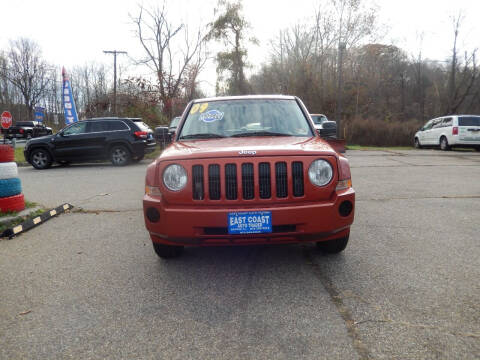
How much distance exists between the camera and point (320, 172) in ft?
10.3

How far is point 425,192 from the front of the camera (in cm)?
712

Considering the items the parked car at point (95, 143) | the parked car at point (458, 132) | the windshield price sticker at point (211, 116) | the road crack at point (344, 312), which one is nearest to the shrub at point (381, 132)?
the parked car at point (458, 132)

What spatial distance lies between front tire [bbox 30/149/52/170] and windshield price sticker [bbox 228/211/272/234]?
13.3 metres

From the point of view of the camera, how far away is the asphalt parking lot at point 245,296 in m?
2.20

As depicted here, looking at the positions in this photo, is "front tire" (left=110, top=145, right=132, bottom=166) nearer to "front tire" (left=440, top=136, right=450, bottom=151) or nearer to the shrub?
"front tire" (left=440, top=136, right=450, bottom=151)

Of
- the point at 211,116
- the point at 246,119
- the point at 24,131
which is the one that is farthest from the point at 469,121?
the point at 24,131

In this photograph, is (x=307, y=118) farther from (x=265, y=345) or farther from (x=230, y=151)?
(x=265, y=345)

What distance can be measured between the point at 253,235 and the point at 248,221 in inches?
4.9

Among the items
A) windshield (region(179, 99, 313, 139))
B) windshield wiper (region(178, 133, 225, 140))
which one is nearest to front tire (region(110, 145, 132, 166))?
windshield (region(179, 99, 313, 139))

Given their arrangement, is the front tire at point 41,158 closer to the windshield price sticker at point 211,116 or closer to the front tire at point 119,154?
the front tire at point 119,154

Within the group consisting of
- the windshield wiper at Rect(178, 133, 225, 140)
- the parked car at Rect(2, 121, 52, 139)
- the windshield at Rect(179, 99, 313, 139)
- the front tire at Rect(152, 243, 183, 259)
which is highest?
the parked car at Rect(2, 121, 52, 139)

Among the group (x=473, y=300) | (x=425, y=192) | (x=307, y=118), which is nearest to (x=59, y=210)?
(x=307, y=118)

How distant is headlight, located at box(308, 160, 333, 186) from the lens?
3.10 meters

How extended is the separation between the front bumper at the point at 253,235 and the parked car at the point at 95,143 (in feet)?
37.0
